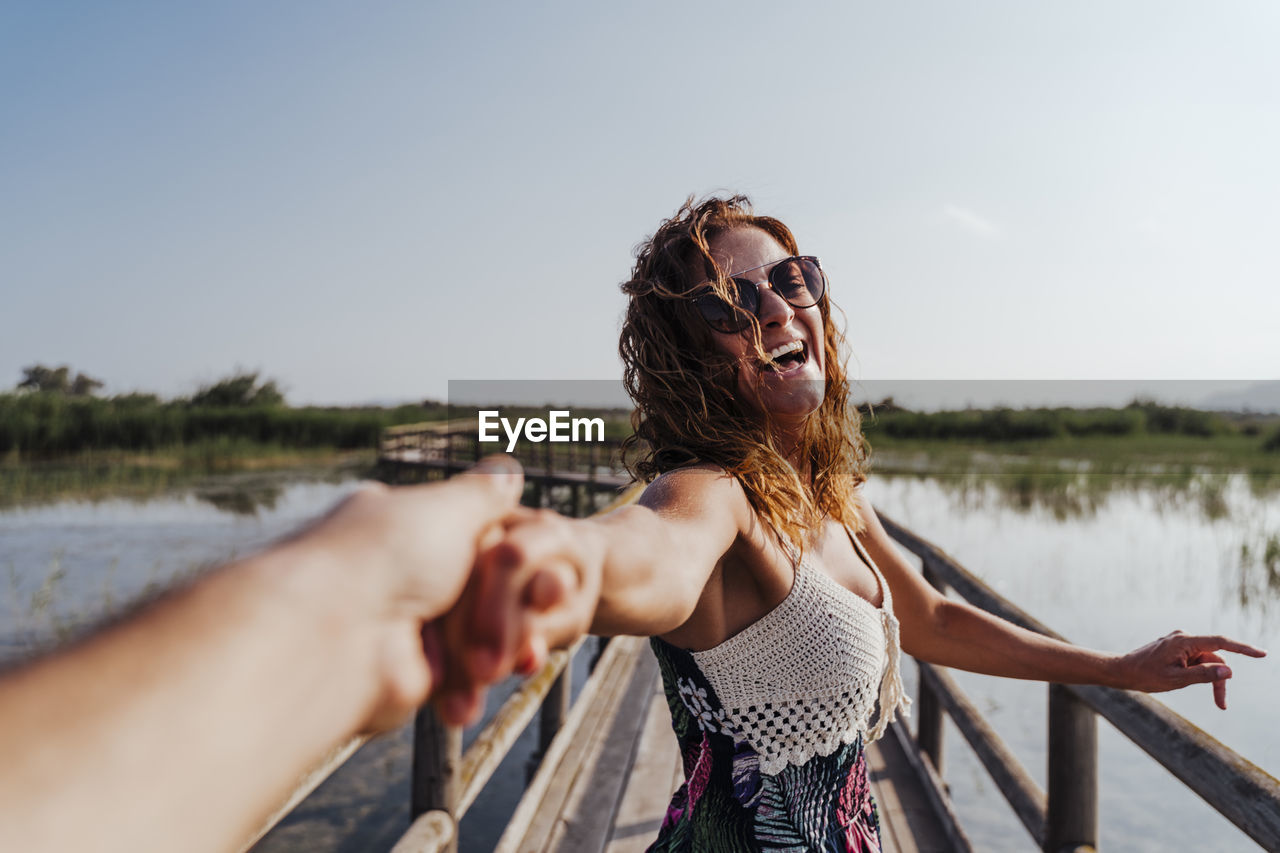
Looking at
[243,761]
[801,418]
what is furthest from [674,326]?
[243,761]

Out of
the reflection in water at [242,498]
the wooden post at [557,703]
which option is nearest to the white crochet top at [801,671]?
the wooden post at [557,703]

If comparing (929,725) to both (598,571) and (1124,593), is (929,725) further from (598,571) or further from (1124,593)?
(1124,593)

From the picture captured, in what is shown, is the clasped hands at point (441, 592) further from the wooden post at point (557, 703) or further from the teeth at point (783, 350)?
the wooden post at point (557, 703)

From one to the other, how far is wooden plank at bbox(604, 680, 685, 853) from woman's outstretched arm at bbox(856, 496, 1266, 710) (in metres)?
1.38

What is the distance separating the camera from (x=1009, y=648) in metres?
1.55

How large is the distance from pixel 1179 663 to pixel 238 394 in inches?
1749

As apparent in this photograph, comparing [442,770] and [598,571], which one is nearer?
[598,571]

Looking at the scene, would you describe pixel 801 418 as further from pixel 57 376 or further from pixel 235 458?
pixel 57 376

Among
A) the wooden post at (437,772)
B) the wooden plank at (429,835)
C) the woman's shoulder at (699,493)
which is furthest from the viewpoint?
the wooden post at (437,772)

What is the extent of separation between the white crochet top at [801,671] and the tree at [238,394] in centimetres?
4318

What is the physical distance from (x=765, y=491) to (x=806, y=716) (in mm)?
374

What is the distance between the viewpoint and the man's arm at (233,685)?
0.95 feet

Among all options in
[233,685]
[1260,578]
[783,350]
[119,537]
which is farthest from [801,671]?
[119,537]

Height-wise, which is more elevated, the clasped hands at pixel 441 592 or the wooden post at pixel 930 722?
the clasped hands at pixel 441 592
